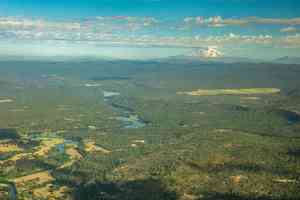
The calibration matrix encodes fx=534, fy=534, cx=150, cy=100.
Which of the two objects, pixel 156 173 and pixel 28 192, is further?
pixel 156 173

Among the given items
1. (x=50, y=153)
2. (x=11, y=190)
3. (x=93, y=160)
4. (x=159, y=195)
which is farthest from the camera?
(x=50, y=153)

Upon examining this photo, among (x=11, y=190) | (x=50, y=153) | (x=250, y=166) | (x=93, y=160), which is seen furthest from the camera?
(x=50, y=153)

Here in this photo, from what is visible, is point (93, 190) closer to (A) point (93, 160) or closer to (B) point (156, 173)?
(B) point (156, 173)

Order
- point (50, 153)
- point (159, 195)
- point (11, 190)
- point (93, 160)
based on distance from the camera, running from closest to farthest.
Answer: point (159, 195)
point (11, 190)
point (93, 160)
point (50, 153)

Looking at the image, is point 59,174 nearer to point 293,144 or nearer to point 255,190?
point 255,190

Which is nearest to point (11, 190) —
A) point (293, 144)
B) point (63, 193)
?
point (63, 193)

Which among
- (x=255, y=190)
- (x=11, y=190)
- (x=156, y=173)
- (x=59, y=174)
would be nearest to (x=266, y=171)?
(x=255, y=190)

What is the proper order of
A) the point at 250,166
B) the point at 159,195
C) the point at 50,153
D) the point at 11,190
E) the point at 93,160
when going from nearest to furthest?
1. the point at 159,195
2. the point at 11,190
3. the point at 250,166
4. the point at 93,160
5. the point at 50,153

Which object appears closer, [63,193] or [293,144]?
[63,193]
